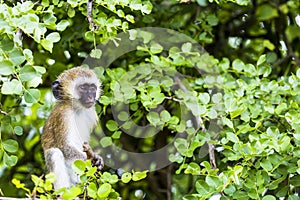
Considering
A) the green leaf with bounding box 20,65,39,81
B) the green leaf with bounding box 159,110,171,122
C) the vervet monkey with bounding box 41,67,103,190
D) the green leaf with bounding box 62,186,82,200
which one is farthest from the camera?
the vervet monkey with bounding box 41,67,103,190

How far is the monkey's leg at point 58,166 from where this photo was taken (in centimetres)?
383

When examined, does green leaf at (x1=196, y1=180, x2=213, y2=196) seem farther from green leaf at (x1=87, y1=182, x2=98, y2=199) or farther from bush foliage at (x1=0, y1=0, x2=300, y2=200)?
green leaf at (x1=87, y1=182, x2=98, y2=199)

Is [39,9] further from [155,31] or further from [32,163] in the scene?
[32,163]

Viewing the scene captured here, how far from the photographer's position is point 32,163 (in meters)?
5.28

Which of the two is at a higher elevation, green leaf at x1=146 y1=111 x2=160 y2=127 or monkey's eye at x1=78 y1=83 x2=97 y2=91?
green leaf at x1=146 y1=111 x2=160 y2=127

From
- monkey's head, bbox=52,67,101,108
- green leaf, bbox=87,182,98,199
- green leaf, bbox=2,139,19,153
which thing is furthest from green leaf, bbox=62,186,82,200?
monkey's head, bbox=52,67,101,108

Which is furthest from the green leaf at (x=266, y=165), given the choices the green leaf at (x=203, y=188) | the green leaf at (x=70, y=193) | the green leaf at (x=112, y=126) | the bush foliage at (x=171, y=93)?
the green leaf at (x=70, y=193)

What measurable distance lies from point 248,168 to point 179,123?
30.6 inches

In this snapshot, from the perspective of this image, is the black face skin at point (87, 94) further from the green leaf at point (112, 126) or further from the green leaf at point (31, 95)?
the green leaf at point (31, 95)

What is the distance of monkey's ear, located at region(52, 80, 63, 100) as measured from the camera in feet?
13.4

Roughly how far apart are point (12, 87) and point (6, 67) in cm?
10

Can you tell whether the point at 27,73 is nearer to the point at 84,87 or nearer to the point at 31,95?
the point at 31,95

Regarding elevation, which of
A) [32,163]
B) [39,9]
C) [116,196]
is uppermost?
[39,9]

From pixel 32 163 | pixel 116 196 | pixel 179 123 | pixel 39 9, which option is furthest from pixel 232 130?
pixel 32 163
